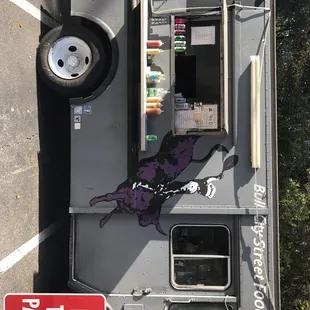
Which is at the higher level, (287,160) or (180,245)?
(287,160)

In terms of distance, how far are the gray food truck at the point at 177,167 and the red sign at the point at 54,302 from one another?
1.71 meters

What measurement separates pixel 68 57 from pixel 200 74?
1541 mm

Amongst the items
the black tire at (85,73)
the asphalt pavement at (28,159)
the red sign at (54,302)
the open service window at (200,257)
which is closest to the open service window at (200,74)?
the black tire at (85,73)

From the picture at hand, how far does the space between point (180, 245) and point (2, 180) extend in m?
1.96

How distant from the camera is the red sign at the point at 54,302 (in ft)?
8.65

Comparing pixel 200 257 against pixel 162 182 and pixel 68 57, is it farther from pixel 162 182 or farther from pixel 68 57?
pixel 68 57

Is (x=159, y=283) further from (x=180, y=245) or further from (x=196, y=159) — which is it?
(x=196, y=159)

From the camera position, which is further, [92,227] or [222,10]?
[92,227]

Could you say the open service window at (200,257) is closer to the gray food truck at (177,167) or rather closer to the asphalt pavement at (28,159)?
the gray food truck at (177,167)

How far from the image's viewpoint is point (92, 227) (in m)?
4.45

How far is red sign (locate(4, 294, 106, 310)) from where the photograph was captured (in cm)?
264

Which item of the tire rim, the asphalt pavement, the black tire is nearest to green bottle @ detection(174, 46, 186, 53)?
the black tire

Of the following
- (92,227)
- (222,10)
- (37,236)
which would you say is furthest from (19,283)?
(222,10)

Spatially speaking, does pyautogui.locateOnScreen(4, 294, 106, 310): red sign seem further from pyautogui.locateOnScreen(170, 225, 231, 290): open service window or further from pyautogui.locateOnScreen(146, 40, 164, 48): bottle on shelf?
pyautogui.locateOnScreen(146, 40, 164, 48): bottle on shelf
